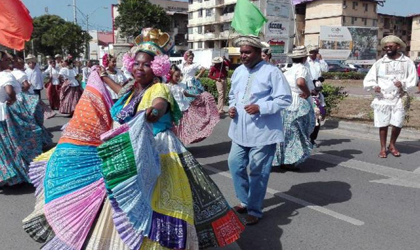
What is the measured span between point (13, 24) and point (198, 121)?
11.0ft

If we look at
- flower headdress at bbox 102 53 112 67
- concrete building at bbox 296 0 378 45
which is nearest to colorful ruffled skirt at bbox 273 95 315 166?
flower headdress at bbox 102 53 112 67

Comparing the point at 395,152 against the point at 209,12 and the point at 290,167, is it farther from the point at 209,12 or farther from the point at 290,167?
the point at 209,12

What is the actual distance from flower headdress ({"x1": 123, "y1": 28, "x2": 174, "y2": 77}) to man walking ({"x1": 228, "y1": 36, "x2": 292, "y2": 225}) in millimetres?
848

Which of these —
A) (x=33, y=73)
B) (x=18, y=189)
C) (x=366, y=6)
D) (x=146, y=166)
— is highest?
(x=366, y=6)

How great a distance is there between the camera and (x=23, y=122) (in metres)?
5.71

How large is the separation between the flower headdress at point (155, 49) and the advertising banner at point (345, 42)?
41878 mm

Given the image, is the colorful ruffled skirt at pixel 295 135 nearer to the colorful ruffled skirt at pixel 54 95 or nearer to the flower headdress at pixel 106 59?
the flower headdress at pixel 106 59

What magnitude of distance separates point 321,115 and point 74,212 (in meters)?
5.61

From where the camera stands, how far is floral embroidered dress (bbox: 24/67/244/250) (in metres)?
2.74

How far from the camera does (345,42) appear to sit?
46.5m

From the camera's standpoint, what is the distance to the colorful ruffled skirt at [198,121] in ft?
23.9

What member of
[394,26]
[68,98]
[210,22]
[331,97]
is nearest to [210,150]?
[331,97]

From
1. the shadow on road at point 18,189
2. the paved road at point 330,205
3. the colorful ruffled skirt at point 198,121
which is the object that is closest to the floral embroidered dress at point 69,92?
the colorful ruffled skirt at point 198,121

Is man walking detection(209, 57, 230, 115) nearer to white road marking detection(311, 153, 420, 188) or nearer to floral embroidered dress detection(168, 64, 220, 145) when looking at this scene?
floral embroidered dress detection(168, 64, 220, 145)
